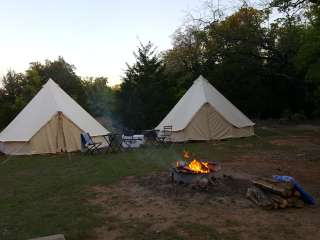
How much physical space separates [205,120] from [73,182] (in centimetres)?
875

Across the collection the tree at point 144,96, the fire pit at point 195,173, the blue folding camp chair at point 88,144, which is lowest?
the fire pit at point 195,173

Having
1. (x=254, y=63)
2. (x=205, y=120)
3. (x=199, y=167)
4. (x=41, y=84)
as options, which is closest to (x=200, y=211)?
(x=199, y=167)

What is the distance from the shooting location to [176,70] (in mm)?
30594

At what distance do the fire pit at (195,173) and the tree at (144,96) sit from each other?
47.4 ft

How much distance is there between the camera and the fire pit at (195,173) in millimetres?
7137

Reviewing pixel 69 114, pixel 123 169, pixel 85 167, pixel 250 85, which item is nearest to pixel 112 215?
pixel 123 169

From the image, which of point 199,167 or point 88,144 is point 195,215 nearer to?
point 199,167

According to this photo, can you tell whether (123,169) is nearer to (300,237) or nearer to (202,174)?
(202,174)

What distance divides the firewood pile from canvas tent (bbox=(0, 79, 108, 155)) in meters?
9.44

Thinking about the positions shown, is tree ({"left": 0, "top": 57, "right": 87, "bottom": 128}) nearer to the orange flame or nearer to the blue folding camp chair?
the blue folding camp chair

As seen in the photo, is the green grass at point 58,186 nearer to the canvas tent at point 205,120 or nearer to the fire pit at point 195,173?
the fire pit at point 195,173

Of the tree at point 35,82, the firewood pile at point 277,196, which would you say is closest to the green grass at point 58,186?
the firewood pile at point 277,196

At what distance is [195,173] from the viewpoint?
7.20 meters

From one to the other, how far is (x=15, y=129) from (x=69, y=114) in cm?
194
